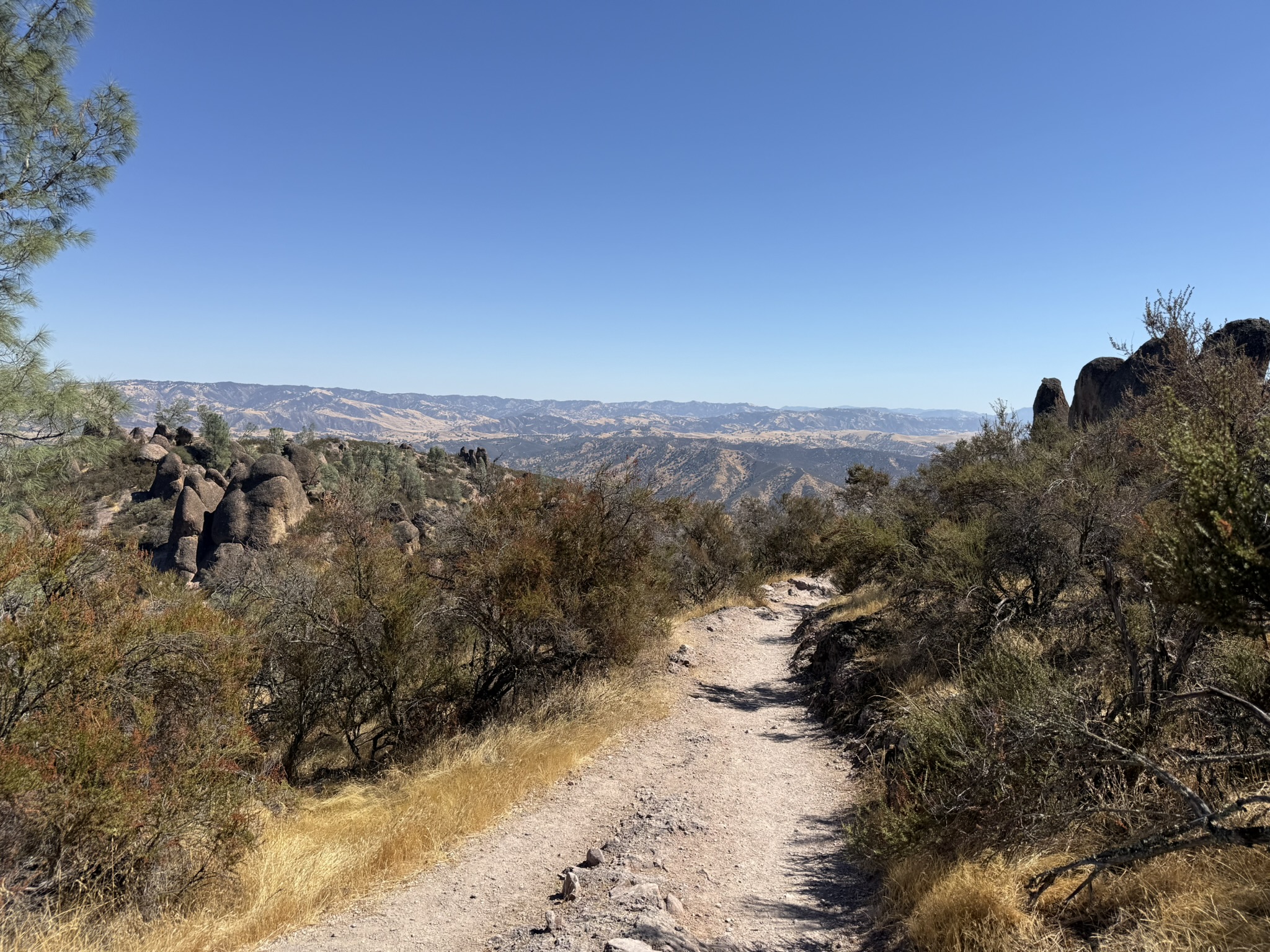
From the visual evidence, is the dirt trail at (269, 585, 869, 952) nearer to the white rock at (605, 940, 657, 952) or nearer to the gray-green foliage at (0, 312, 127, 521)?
the white rock at (605, 940, 657, 952)

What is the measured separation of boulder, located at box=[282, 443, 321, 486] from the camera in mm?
44000

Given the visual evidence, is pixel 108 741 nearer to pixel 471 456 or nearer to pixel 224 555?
pixel 224 555

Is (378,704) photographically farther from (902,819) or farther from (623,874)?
(902,819)

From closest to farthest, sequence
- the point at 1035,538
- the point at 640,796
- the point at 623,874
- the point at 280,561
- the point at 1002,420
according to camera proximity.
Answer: the point at 623,874 → the point at 640,796 → the point at 1035,538 → the point at 280,561 → the point at 1002,420

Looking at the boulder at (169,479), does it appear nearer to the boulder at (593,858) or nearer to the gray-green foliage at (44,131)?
the gray-green foliage at (44,131)

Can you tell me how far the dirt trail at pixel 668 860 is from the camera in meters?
4.94

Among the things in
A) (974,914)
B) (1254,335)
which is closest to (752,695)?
(974,914)

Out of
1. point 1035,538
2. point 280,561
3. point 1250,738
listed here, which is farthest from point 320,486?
point 1250,738

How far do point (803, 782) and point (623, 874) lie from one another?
383cm

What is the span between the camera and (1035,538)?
10219 millimetres

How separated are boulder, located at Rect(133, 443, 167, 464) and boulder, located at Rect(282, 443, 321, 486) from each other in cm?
1177

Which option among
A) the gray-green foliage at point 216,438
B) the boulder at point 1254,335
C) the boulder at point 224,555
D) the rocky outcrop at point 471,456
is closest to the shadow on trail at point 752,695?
the boulder at point 224,555

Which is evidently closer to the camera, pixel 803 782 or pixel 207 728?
pixel 207 728

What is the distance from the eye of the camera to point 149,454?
48.8m
